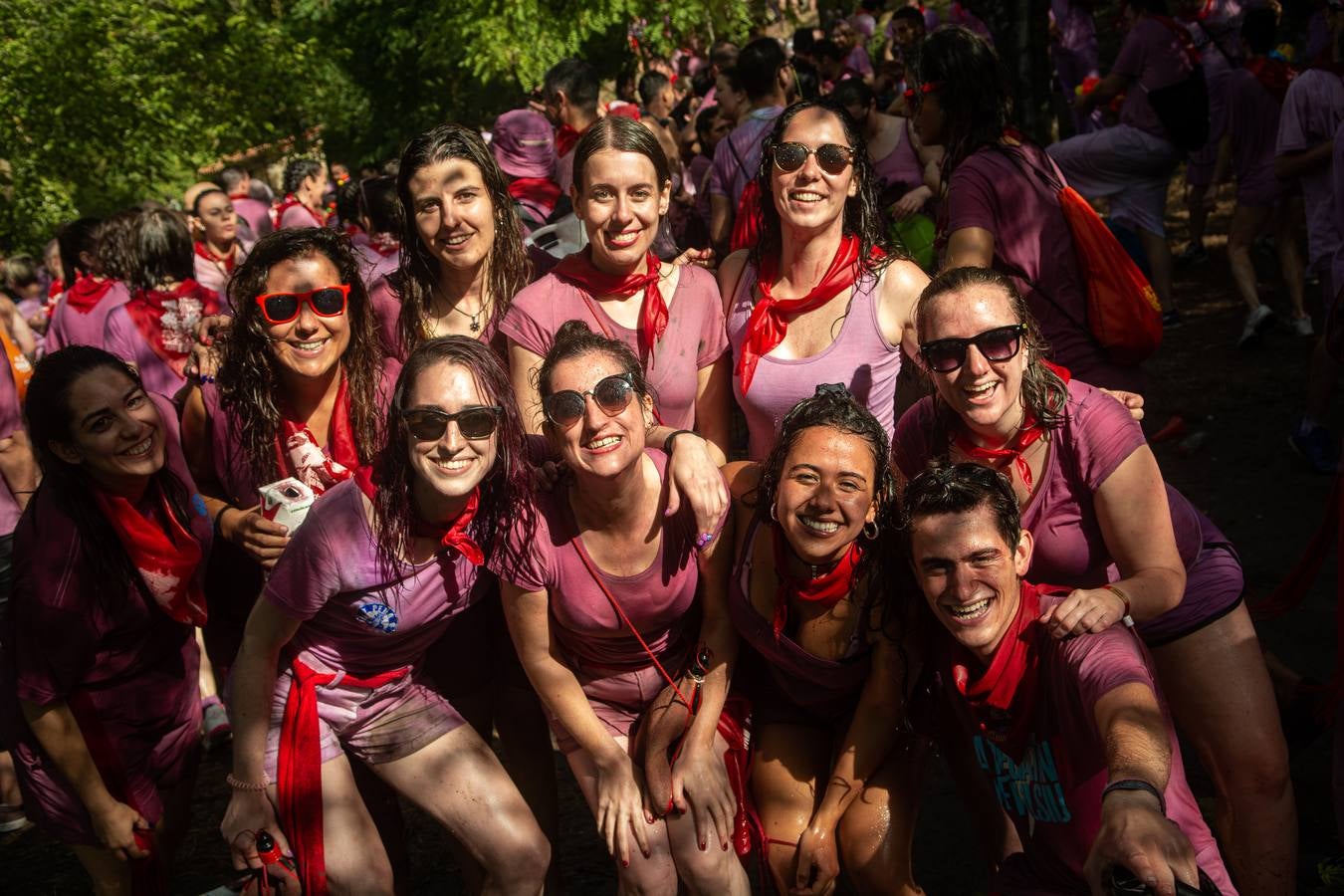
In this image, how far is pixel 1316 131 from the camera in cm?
648

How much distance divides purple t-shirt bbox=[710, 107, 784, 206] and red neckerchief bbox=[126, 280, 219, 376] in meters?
2.67

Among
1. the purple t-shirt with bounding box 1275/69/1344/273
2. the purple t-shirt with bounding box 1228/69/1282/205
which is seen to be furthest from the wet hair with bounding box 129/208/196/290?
the purple t-shirt with bounding box 1228/69/1282/205

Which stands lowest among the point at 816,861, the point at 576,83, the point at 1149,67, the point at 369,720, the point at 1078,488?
the point at 816,861

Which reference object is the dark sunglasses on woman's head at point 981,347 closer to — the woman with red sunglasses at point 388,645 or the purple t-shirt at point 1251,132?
the woman with red sunglasses at point 388,645

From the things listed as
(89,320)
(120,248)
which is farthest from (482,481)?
(89,320)

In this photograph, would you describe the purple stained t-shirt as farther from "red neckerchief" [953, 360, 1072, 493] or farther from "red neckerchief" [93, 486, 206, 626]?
"red neckerchief" [953, 360, 1072, 493]

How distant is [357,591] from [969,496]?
1640 millimetres

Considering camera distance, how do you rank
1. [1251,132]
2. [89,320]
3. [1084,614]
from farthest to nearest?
[1251,132]
[89,320]
[1084,614]

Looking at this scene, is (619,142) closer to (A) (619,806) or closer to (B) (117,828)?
(A) (619,806)

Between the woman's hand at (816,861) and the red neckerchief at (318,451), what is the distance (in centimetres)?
168

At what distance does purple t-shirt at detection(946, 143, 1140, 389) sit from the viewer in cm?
375

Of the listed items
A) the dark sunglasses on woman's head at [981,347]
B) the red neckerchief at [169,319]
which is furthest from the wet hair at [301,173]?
the dark sunglasses on woman's head at [981,347]

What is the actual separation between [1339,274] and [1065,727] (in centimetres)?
302

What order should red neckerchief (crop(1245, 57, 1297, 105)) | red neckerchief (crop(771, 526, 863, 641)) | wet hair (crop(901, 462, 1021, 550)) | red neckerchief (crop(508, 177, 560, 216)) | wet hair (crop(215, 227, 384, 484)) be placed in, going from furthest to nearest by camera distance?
red neckerchief (crop(1245, 57, 1297, 105)) → red neckerchief (crop(508, 177, 560, 216)) → wet hair (crop(215, 227, 384, 484)) → red neckerchief (crop(771, 526, 863, 641)) → wet hair (crop(901, 462, 1021, 550))
